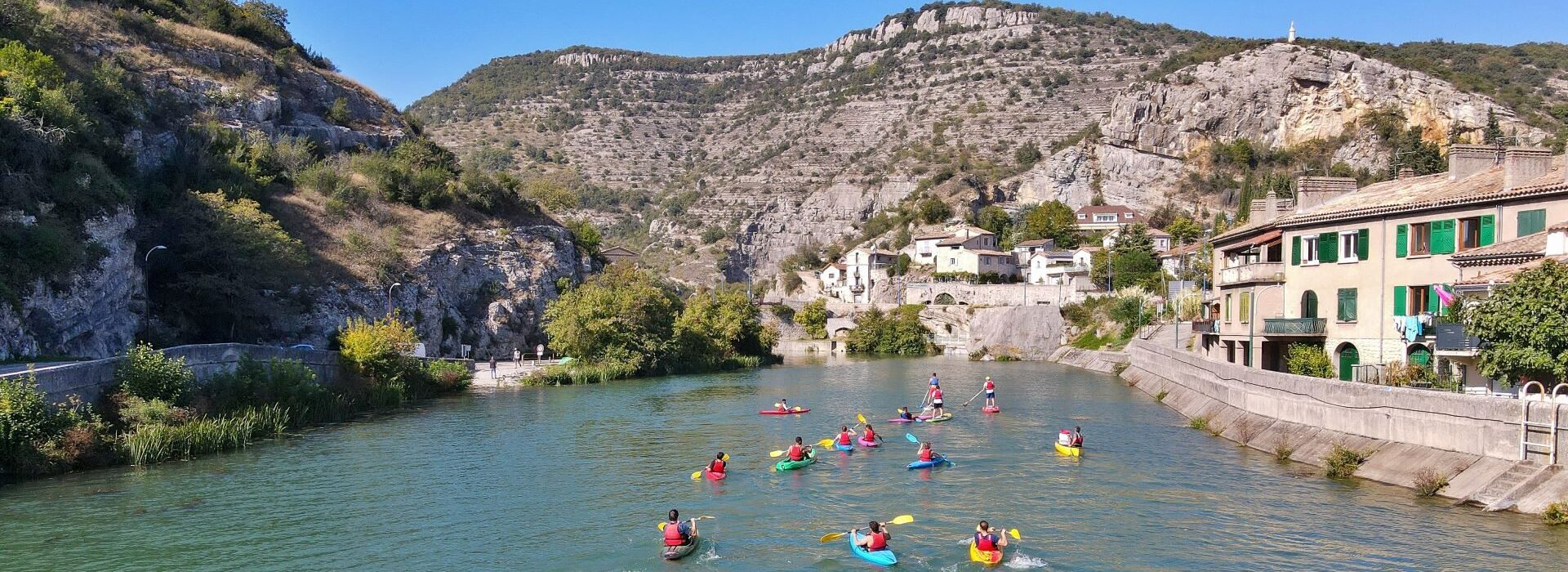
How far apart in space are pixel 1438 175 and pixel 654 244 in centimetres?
15187

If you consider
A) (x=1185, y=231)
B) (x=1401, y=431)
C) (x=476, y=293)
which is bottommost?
(x=1401, y=431)

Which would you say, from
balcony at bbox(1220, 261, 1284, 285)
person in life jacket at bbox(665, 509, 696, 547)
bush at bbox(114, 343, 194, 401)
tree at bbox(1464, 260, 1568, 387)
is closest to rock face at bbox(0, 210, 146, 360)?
bush at bbox(114, 343, 194, 401)

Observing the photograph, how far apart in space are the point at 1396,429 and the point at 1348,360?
11454 mm

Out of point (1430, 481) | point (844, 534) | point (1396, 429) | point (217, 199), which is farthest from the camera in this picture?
point (217, 199)

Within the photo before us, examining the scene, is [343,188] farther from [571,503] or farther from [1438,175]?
[1438,175]

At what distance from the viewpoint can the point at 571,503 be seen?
1021 inches

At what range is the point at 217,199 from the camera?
58.1m

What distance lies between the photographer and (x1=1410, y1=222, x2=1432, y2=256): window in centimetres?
3262

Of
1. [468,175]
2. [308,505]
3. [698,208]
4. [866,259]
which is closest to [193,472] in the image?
[308,505]

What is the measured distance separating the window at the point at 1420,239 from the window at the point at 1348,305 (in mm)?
2929

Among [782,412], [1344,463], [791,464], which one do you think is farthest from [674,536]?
[782,412]

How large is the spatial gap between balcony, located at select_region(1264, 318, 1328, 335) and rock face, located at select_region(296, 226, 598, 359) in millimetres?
51529

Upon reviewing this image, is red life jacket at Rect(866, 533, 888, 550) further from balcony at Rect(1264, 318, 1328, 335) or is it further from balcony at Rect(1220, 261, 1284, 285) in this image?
balcony at Rect(1220, 261, 1284, 285)

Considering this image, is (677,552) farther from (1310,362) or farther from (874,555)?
(1310,362)
